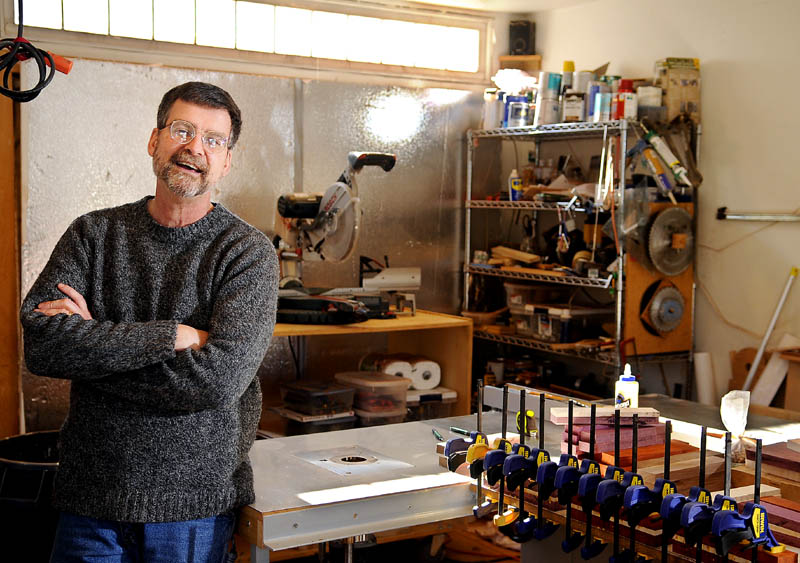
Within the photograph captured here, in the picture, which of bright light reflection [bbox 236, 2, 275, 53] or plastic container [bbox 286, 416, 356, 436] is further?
bright light reflection [bbox 236, 2, 275, 53]

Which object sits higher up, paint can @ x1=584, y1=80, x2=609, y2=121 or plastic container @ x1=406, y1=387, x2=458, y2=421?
paint can @ x1=584, y1=80, x2=609, y2=121

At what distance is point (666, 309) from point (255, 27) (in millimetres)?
2473

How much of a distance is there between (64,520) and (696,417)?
1.72 m

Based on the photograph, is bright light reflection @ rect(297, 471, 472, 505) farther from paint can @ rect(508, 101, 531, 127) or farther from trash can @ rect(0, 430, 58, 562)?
paint can @ rect(508, 101, 531, 127)

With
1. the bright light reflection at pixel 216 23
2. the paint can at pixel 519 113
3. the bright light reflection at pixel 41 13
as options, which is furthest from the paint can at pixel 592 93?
the bright light reflection at pixel 41 13

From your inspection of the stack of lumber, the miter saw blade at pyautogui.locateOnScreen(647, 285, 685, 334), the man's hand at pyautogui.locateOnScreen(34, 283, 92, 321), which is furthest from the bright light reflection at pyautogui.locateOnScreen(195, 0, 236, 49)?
the stack of lumber

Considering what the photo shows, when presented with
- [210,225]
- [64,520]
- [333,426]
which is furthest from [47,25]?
[64,520]

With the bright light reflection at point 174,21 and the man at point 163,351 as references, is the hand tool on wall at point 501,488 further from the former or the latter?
the bright light reflection at point 174,21

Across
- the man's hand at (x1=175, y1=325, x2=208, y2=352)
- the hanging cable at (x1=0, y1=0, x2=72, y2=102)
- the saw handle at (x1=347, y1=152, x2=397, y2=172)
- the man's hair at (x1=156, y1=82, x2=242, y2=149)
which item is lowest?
the man's hand at (x1=175, y1=325, x2=208, y2=352)

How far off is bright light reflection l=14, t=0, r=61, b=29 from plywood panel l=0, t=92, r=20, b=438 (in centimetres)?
51

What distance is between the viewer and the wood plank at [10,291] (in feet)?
13.1

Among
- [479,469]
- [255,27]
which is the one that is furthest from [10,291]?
[479,469]

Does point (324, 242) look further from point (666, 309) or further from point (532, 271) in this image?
point (666, 309)

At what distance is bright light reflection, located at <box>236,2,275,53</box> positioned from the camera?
15.5 feet
